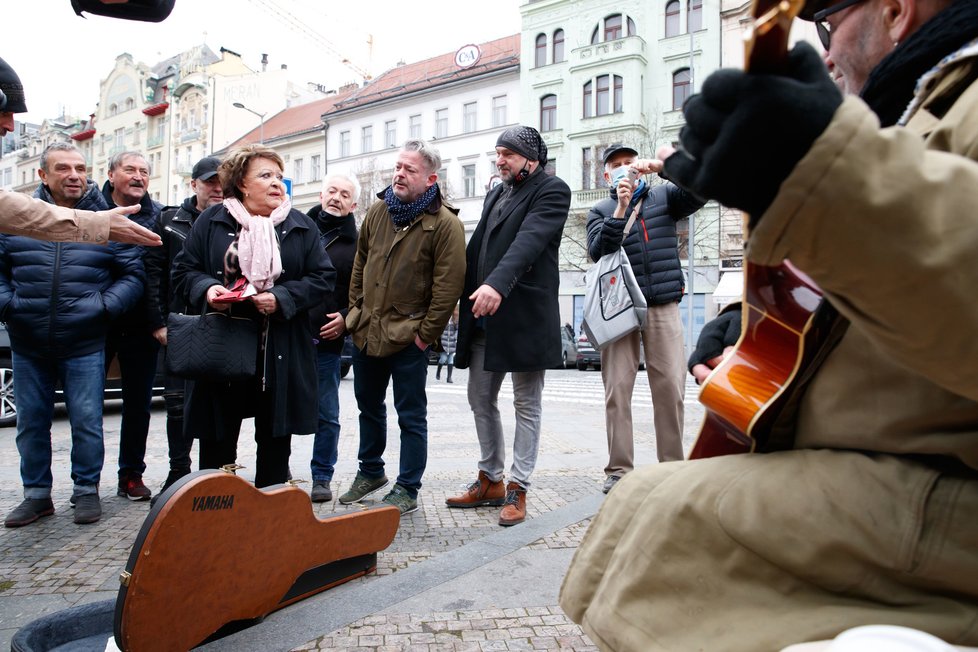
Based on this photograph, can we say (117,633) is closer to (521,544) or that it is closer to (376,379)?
(521,544)

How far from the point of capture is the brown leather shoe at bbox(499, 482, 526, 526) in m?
3.66

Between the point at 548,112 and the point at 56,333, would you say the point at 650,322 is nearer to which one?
the point at 56,333

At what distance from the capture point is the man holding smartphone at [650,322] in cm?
425

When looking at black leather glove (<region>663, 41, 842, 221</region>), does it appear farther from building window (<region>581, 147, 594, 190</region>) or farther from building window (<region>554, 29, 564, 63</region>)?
building window (<region>554, 29, 564, 63</region>)

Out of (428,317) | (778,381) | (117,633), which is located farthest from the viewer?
(428,317)

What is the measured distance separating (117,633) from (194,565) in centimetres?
25

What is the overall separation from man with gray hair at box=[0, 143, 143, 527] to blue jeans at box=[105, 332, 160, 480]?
0.30 m

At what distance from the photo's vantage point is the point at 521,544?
3.27 metres

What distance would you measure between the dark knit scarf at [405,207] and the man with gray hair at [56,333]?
164 centimetres

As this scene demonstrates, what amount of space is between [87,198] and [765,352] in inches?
159

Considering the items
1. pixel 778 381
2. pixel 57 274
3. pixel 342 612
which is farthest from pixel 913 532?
pixel 57 274

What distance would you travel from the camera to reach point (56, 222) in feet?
10.1

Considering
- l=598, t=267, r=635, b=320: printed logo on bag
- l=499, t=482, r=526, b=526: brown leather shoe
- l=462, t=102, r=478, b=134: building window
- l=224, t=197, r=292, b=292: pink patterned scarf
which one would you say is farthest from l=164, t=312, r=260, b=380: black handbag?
l=462, t=102, r=478, b=134: building window

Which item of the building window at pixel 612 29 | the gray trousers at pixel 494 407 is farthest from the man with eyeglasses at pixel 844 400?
the building window at pixel 612 29
